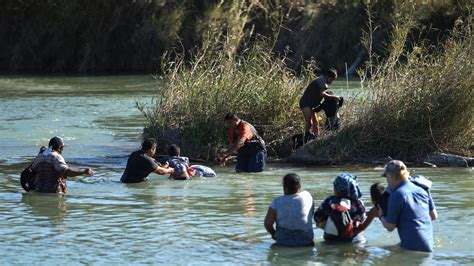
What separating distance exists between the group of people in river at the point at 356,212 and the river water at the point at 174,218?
195 mm

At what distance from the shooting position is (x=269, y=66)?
21.8 meters

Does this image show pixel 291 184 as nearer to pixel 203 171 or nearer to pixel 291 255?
pixel 291 255

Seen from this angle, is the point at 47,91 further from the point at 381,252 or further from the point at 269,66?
the point at 381,252

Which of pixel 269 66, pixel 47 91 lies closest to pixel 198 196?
pixel 269 66

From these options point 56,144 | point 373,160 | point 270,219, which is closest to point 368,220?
point 270,219

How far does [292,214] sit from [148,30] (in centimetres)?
3796

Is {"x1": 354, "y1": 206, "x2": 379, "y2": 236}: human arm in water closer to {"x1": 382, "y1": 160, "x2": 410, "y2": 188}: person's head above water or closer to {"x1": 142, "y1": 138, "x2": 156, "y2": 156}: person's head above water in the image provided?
{"x1": 382, "y1": 160, "x2": 410, "y2": 188}: person's head above water

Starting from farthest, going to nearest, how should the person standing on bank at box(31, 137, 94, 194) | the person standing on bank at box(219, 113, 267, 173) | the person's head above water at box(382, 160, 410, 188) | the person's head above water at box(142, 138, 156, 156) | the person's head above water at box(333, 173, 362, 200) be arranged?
the person standing on bank at box(219, 113, 267, 173) < the person's head above water at box(142, 138, 156, 156) < the person standing on bank at box(31, 137, 94, 194) < the person's head above water at box(333, 173, 362, 200) < the person's head above water at box(382, 160, 410, 188)

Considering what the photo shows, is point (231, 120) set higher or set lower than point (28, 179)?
higher

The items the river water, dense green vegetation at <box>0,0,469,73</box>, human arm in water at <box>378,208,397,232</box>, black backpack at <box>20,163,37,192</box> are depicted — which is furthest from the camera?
dense green vegetation at <box>0,0,469,73</box>

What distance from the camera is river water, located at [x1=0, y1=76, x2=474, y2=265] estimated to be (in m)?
12.0

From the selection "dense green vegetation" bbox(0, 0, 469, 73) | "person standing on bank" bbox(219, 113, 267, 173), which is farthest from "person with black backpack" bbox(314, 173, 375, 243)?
"dense green vegetation" bbox(0, 0, 469, 73)

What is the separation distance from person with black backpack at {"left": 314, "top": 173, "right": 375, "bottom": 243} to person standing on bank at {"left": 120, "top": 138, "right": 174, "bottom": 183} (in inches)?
237

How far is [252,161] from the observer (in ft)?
63.0
